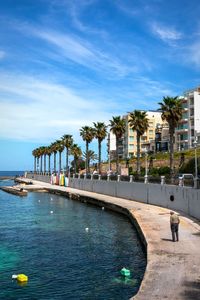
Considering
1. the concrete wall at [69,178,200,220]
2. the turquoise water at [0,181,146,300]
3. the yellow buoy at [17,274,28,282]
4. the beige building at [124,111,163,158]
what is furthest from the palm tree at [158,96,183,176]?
the beige building at [124,111,163,158]

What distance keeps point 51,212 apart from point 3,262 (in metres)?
24.2

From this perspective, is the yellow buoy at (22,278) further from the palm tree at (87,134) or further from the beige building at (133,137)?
the beige building at (133,137)

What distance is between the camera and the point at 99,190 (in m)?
64.5

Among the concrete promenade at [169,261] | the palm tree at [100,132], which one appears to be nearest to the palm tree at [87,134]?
the palm tree at [100,132]

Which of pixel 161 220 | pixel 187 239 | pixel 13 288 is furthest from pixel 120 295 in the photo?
pixel 161 220

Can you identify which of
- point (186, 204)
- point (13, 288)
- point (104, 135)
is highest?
point (104, 135)

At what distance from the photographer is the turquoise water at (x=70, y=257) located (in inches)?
648

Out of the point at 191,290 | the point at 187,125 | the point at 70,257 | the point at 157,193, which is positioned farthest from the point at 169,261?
the point at 187,125

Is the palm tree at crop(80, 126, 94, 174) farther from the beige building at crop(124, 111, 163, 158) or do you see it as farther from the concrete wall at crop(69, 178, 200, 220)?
the beige building at crop(124, 111, 163, 158)

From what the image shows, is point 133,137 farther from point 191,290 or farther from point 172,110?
point 191,290

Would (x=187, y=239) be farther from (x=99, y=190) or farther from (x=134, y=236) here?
(x=99, y=190)

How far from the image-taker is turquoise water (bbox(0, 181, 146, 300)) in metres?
16.5

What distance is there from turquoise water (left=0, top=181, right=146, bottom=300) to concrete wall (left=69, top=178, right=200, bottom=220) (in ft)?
15.9

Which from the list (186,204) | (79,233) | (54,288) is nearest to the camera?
(54,288)
